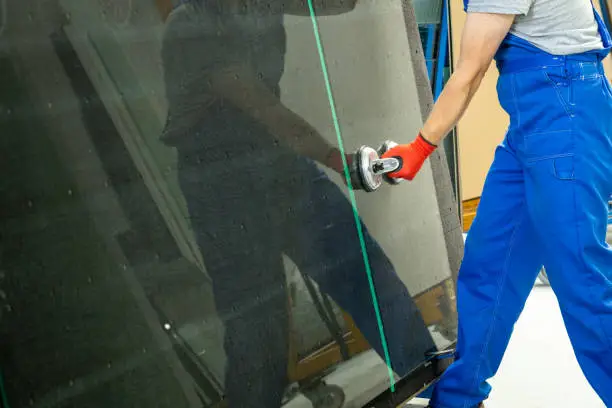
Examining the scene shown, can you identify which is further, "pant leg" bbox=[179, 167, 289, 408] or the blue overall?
the blue overall

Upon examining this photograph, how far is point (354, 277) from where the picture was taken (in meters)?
1.81

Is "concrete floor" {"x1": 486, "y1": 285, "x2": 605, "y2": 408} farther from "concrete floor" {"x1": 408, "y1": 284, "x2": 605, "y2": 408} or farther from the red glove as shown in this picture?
the red glove

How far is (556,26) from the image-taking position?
165 cm

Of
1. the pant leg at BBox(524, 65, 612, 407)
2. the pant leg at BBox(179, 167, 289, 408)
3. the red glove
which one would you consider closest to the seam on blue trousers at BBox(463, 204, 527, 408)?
the pant leg at BBox(524, 65, 612, 407)

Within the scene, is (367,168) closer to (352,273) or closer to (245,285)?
(352,273)

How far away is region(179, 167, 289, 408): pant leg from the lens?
1.38 m

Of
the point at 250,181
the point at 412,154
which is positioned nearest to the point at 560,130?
the point at 412,154

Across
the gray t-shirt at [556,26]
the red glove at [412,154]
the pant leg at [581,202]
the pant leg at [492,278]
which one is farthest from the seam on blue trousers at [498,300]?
the gray t-shirt at [556,26]

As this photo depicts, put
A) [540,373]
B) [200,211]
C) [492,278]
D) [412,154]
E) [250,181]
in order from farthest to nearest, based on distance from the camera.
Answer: [540,373], [492,278], [412,154], [250,181], [200,211]

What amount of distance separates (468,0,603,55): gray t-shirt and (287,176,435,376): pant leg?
1.84 feet

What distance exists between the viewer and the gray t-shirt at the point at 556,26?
5.39 ft

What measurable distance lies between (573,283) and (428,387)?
647 mm

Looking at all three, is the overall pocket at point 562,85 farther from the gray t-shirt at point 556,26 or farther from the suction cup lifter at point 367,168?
the suction cup lifter at point 367,168

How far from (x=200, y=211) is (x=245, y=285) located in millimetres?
191
